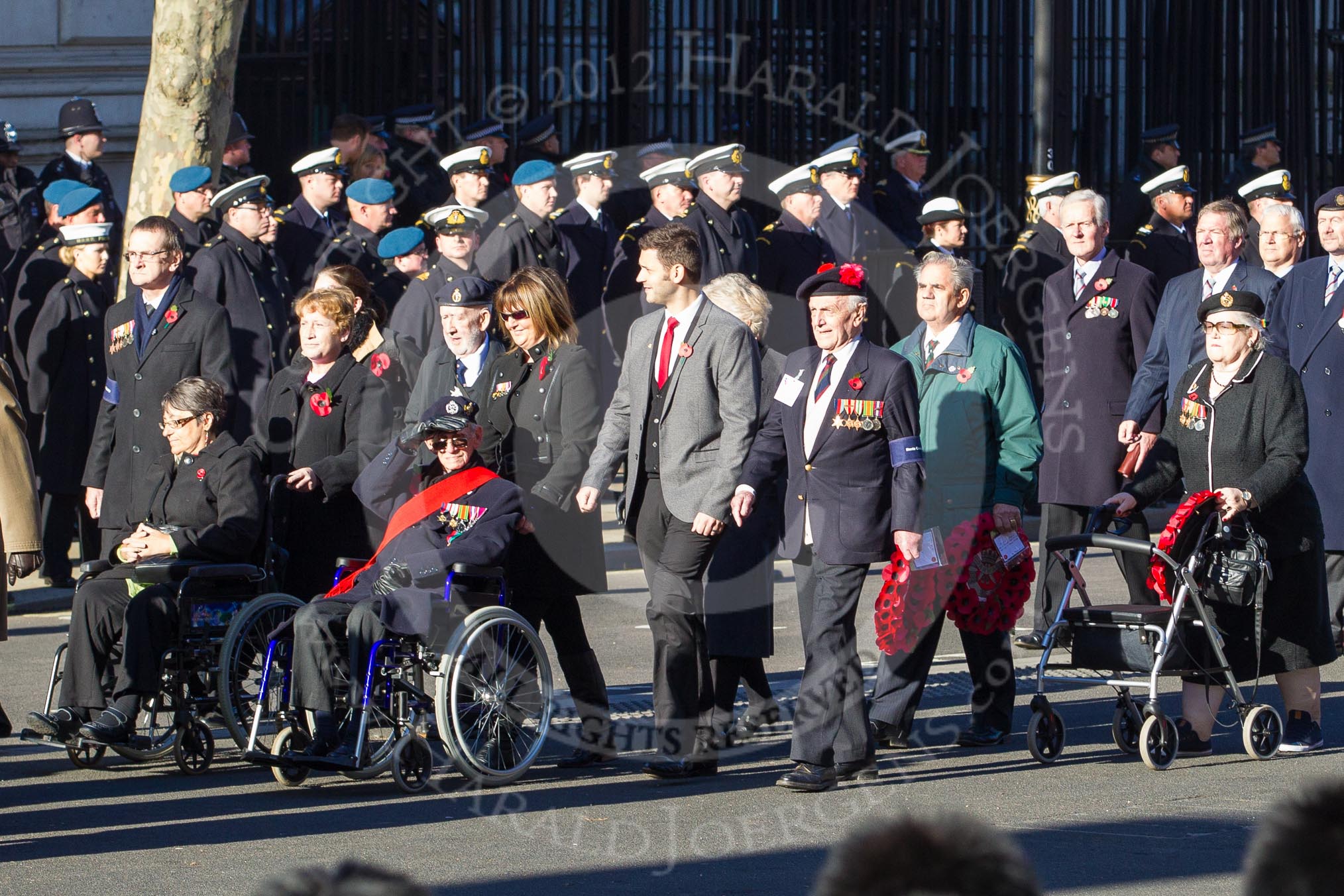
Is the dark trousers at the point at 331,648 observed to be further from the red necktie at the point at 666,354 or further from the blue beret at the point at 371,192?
the blue beret at the point at 371,192

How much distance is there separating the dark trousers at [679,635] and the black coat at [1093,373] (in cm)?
280

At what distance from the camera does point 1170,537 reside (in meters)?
7.12

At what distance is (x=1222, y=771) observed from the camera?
22.9 feet

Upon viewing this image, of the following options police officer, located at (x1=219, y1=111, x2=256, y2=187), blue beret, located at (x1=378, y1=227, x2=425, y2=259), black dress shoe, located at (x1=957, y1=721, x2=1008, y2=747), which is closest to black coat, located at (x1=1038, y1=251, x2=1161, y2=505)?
black dress shoe, located at (x1=957, y1=721, x2=1008, y2=747)

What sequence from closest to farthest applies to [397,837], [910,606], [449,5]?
[397,837]
[910,606]
[449,5]

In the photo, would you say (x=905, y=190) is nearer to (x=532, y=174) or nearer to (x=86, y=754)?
(x=532, y=174)

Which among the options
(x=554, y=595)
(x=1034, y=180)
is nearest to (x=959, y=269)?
(x=554, y=595)

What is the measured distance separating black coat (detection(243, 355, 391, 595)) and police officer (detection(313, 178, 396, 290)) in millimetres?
3481

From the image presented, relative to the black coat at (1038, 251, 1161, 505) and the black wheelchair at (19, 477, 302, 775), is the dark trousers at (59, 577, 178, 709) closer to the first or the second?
the black wheelchair at (19, 477, 302, 775)

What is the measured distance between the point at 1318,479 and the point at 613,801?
4100 millimetres

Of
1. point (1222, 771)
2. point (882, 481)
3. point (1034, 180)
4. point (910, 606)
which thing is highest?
point (1034, 180)

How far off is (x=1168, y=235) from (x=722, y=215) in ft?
9.87

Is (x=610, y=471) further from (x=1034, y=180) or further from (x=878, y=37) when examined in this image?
(x=878, y=37)

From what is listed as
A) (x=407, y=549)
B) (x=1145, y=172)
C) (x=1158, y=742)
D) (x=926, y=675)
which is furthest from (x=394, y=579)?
(x=1145, y=172)
